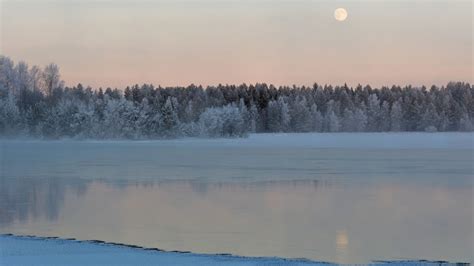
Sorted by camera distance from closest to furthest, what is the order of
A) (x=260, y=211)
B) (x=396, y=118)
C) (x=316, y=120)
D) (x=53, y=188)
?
(x=260, y=211)
(x=53, y=188)
(x=316, y=120)
(x=396, y=118)

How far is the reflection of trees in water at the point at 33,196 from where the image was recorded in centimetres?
1598

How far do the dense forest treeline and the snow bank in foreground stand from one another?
7146 centimetres

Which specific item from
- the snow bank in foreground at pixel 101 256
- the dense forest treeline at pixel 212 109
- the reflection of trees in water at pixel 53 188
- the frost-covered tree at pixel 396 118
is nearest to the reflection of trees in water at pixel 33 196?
the reflection of trees in water at pixel 53 188

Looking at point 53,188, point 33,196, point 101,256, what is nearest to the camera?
point 101,256

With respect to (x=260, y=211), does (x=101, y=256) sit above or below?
above

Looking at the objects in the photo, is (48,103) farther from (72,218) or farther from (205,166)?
(72,218)

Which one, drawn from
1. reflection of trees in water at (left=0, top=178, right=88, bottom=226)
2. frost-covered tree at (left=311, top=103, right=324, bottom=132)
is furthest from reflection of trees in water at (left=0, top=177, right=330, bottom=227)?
frost-covered tree at (left=311, top=103, right=324, bottom=132)

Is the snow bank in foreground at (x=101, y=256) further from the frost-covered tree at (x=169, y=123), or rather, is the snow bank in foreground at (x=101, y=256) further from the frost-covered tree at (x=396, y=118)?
the frost-covered tree at (x=396, y=118)

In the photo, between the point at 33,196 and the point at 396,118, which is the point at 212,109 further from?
the point at 33,196

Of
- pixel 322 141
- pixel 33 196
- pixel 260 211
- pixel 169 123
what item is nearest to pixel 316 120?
pixel 169 123

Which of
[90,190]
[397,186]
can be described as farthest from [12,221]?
[397,186]

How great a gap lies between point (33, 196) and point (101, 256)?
9069mm

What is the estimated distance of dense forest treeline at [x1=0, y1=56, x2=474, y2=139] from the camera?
8312 cm

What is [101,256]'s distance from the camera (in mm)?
10688
